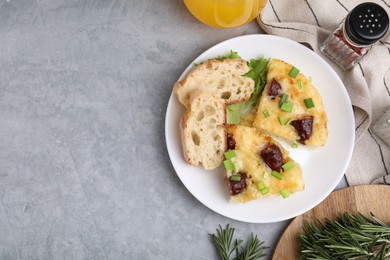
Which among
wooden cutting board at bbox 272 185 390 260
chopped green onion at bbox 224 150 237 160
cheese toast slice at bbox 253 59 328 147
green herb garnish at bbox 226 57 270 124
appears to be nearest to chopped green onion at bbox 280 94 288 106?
cheese toast slice at bbox 253 59 328 147

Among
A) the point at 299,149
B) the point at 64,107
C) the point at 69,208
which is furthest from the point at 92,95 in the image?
the point at 299,149

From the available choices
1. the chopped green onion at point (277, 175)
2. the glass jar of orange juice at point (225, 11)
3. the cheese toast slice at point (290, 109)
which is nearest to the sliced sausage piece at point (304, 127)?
the cheese toast slice at point (290, 109)

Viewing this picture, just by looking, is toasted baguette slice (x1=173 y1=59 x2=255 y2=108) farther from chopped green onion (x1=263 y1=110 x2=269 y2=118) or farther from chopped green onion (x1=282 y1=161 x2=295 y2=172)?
chopped green onion (x1=282 y1=161 x2=295 y2=172)

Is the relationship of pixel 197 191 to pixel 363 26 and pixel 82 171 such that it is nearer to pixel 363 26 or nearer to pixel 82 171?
pixel 82 171

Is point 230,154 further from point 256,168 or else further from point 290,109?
point 290,109

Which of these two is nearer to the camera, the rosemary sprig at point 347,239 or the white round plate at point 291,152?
the rosemary sprig at point 347,239

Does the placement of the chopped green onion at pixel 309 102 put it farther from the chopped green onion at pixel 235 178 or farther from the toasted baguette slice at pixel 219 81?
the chopped green onion at pixel 235 178
